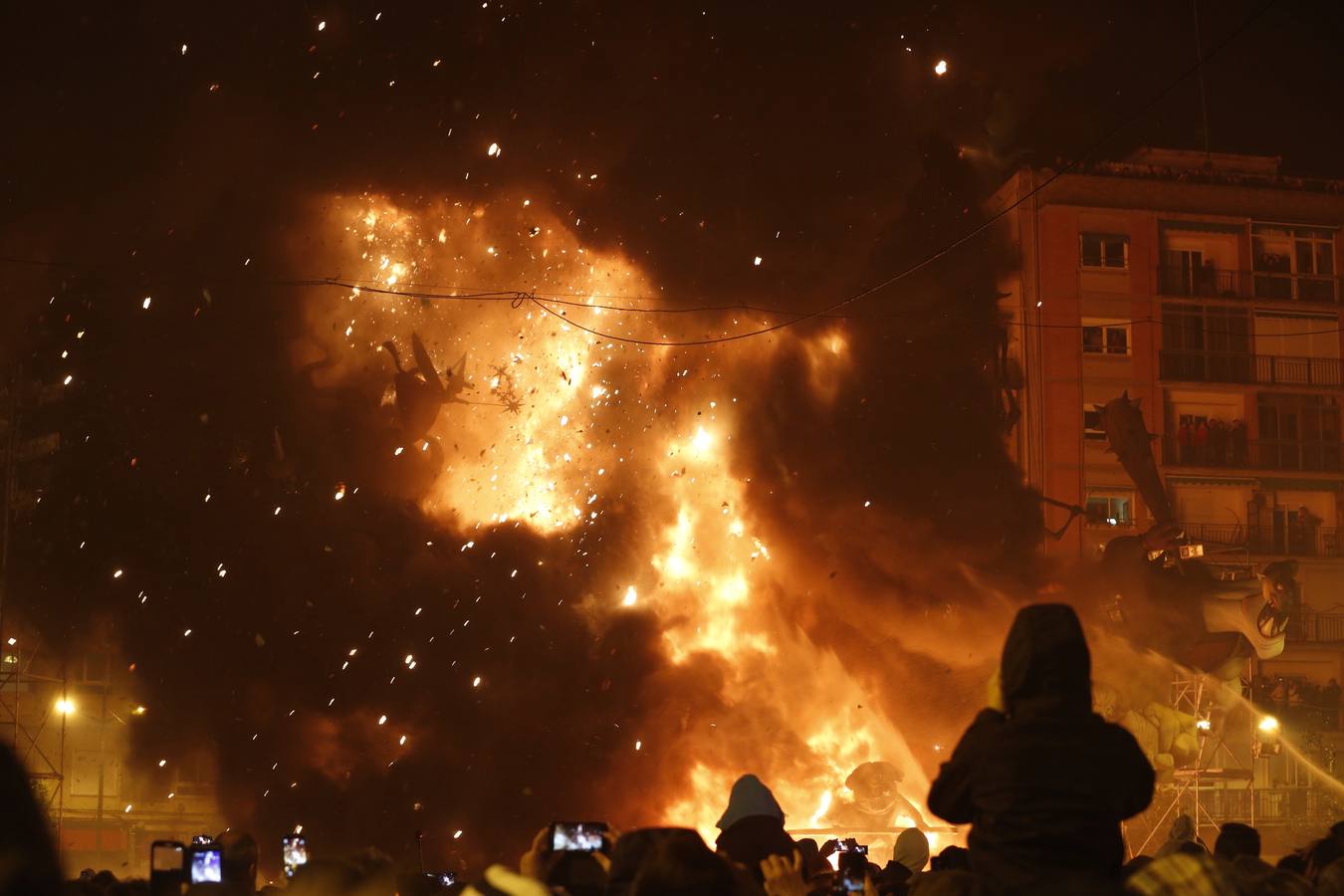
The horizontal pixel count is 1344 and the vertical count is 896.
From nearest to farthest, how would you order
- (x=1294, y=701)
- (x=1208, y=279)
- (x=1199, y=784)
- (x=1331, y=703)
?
(x=1199, y=784) → (x=1294, y=701) → (x=1331, y=703) → (x=1208, y=279)

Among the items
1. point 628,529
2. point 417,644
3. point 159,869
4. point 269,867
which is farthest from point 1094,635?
point 159,869

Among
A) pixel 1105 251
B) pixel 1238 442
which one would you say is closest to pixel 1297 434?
pixel 1238 442

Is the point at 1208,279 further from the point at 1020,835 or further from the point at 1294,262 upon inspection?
the point at 1020,835

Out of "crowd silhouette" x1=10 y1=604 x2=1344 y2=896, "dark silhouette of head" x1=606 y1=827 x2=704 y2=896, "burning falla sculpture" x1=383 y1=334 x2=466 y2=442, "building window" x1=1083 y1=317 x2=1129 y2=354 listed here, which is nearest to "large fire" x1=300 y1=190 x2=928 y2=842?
"burning falla sculpture" x1=383 y1=334 x2=466 y2=442

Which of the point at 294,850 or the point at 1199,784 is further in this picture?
the point at 1199,784

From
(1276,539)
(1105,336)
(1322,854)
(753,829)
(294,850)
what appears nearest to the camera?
(753,829)

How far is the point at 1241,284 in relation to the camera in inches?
1502

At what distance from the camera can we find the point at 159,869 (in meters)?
5.95

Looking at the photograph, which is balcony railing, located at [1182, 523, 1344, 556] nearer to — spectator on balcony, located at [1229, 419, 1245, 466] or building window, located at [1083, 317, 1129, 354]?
spectator on balcony, located at [1229, 419, 1245, 466]

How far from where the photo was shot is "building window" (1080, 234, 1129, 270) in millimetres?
36969

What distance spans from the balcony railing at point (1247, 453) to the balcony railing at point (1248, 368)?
56.9 inches

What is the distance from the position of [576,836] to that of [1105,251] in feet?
112

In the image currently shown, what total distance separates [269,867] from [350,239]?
31.9ft

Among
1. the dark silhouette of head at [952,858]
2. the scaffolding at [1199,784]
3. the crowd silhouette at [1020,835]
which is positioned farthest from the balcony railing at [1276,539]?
the crowd silhouette at [1020,835]
